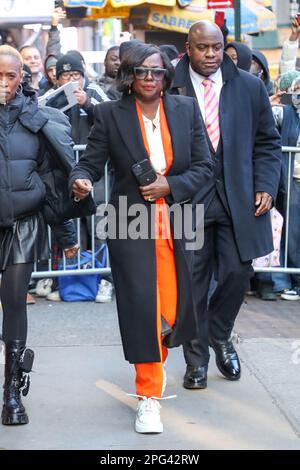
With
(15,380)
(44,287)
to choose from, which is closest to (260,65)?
(44,287)

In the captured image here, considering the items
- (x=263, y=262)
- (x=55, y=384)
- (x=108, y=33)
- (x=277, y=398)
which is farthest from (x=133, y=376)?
(x=108, y=33)

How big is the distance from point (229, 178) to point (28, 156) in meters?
1.16

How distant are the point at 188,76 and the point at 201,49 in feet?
0.66

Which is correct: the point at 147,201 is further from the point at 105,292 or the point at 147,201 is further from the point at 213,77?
the point at 105,292

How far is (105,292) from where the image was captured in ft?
25.3

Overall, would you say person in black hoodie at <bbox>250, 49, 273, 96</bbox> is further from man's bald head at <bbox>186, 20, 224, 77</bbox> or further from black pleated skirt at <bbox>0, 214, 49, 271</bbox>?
black pleated skirt at <bbox>0, 214, 49, 271</bbox>

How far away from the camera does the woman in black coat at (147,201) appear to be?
15.2 ft

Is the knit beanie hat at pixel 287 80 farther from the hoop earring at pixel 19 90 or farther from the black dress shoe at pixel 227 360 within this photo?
the hoop earring at pixel 19 90

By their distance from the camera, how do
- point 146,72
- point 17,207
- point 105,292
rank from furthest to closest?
point 105,292
point 17,207
point 146,72

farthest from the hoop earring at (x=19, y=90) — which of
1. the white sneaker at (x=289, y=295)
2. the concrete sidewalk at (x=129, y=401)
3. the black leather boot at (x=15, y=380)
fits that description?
the white sneaker at (x=289, y=295)

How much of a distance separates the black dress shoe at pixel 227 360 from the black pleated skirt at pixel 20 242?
127cm

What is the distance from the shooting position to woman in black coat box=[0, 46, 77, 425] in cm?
475

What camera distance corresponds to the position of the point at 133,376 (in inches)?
221

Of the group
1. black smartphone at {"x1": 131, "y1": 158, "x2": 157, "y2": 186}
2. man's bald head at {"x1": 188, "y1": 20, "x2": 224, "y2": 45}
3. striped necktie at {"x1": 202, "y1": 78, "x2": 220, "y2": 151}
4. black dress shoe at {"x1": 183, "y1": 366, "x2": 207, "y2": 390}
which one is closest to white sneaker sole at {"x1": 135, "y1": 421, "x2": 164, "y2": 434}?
black dress shoe at {"x1": 183, "y1": 366, "x2": 207, "y2": 390}
